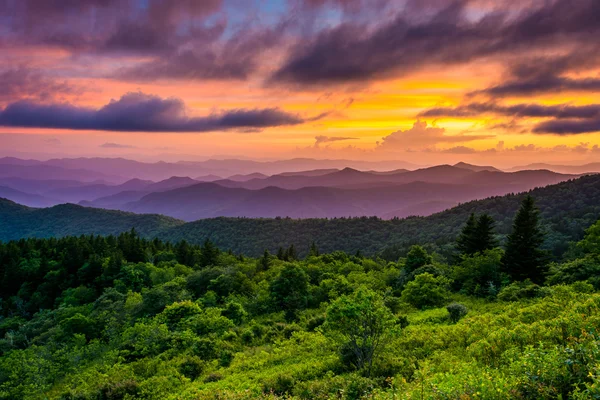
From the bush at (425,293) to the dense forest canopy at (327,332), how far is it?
4.8 inches

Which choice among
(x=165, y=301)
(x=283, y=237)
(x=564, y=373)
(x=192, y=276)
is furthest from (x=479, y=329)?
(x=283, y=237)

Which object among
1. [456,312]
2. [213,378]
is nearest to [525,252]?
[456,312]

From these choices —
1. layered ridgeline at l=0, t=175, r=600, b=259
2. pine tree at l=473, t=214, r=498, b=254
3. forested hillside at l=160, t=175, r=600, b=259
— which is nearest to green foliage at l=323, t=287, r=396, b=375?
pine tree at l=473, t=214, r=498, b=254

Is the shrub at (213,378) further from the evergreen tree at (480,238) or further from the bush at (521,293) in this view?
the evergreen tree at (480,238)

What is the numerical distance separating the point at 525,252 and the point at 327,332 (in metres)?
25.1

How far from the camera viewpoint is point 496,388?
711 centimetres

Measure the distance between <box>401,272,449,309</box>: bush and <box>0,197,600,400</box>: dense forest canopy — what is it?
0.12 metres

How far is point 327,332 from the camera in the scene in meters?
16.3

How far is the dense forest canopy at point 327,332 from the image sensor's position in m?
10.2

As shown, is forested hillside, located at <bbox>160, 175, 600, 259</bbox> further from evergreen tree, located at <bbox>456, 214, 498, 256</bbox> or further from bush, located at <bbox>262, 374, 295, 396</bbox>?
bush, located at <bbox>262, 374, 295, 396</bbox>

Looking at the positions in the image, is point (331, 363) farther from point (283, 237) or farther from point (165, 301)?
point (283, 237)

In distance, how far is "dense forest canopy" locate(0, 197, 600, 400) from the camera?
10.2m

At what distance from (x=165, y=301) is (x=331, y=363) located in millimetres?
25215

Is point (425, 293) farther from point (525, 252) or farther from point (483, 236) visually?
point (483, 236)
